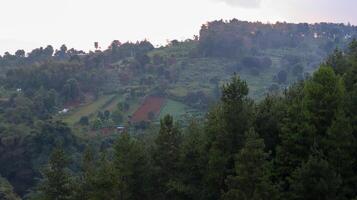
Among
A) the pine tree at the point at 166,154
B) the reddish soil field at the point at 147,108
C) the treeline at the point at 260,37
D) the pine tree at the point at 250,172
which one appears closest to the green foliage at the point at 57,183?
the pine tree at the point at 166,154

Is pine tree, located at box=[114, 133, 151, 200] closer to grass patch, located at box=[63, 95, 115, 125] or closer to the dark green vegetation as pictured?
the dark green vegetation

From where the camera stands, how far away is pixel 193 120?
3281cm

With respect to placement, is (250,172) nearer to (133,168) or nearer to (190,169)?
(190,169)

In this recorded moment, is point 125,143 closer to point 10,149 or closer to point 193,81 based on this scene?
point 10,149

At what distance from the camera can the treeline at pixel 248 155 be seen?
2145 cm

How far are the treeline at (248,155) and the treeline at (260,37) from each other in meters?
97.1

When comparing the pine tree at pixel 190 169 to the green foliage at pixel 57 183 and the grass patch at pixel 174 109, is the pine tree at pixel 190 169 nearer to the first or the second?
the green foliage at pixel 57 183

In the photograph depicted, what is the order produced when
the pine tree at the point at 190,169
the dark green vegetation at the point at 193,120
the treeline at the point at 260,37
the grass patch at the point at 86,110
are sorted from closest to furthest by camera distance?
the dark green vegetation at the point at 193,120 → the pine tree at the point at 190,169 → the grass patch at the point at 86,110 → the treeline at the point at 260,37

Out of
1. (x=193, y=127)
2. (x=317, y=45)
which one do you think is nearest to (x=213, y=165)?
(x=193, y=127)

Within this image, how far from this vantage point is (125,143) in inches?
1163

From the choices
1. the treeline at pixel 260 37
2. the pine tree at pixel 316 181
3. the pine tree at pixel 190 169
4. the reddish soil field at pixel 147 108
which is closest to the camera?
the pine tree at pixel 316 181

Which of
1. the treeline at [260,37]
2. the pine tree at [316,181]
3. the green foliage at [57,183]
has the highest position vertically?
the treeline at [260,37]

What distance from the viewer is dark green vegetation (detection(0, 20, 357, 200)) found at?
22047 millimetres

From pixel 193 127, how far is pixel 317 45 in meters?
133
